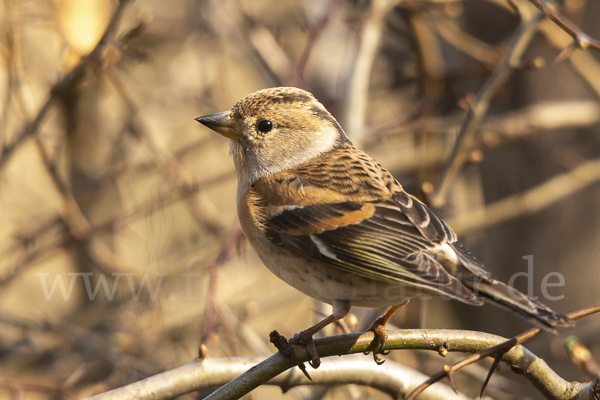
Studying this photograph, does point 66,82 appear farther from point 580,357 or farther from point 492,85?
point 580,357

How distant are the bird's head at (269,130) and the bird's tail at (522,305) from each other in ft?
4.17

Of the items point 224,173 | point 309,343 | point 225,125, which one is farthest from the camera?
point 224,173

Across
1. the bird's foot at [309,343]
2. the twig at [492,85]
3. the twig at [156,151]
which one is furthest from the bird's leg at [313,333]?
the twig at [156,151]

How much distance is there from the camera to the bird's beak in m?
3.41

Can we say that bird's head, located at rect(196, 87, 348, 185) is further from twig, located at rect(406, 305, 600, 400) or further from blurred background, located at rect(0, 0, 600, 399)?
twig, located at rect(406, 305, 600, 400)

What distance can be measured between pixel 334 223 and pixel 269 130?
0.74 meters

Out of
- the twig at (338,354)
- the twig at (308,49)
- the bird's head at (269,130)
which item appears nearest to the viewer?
the twig at (338,354)

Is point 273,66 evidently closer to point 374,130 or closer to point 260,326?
point 374,130

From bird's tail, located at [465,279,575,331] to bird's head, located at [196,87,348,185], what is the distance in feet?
4.17

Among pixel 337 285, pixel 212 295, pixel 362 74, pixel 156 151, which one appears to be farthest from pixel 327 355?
pixel 156 151

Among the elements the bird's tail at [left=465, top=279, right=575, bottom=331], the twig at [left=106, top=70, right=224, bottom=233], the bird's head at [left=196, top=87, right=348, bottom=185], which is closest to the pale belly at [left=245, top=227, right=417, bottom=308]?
the bird's tail at [left=465, top=279, right=575, bottom=331]

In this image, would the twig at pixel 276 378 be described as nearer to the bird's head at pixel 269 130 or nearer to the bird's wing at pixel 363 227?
the bird's wing at pixel 363 227

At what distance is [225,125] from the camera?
3.43m

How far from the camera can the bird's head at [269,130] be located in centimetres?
341
